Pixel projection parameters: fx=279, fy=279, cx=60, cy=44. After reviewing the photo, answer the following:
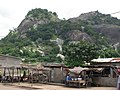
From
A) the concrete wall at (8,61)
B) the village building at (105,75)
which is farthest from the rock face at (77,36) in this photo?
the village building at (105,75)

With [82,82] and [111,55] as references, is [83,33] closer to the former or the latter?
[111,55]

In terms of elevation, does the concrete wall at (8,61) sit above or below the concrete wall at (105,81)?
above

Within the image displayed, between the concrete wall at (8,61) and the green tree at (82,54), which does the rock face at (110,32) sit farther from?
the concrete wall at (8,61)

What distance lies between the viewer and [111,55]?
5459 cm

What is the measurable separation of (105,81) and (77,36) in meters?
72.5

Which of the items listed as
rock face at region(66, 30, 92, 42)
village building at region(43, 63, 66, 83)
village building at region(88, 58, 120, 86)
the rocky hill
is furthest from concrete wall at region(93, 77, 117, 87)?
rock face at region(66, 30, 92, 42)

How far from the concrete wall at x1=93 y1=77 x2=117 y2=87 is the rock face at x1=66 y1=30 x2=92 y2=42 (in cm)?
7016

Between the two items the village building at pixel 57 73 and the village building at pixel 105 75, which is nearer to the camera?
the village building at pixel 105 75

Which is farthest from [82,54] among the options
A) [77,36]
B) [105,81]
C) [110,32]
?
[110,32]

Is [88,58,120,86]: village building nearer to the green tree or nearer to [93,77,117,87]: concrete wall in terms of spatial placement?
[93,77,117,87]: concrete wall

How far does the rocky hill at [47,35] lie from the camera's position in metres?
92.1

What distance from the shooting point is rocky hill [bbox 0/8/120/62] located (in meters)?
92.1

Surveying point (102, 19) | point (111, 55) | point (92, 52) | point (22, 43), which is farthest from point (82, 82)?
point (102, 19)

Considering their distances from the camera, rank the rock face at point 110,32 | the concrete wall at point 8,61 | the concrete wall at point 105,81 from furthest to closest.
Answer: the rock face at point 110,32 → the concrete wall at point 8,61 → the concrete wall at point 105,81
